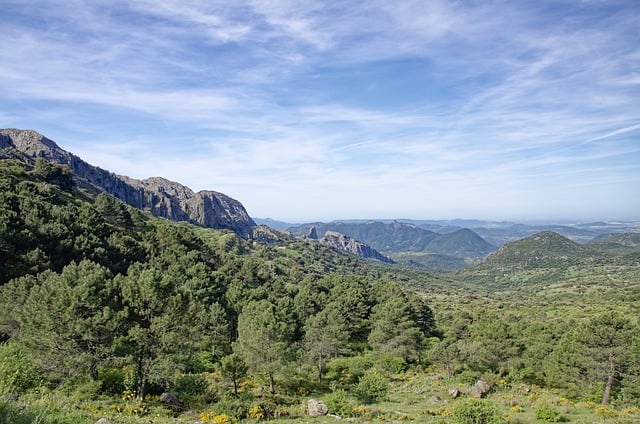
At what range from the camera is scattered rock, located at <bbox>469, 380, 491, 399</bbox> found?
37.9 m

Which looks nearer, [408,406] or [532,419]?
[532,419]

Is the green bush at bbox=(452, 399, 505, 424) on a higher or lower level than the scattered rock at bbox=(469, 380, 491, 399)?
higher

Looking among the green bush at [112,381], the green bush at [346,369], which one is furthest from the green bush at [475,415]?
the green bush at [346,369]

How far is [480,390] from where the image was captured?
38562mm

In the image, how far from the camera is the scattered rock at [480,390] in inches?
1494

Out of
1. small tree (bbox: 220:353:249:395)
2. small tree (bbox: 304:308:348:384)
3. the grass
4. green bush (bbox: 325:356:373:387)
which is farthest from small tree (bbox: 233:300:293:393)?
green bush (bbox: 325:356:373:387)

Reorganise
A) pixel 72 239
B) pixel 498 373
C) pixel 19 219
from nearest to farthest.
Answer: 1. pixel 498 373
2. pixel 19 219
3. pixel 72 239

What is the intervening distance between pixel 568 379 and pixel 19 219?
82346 mm

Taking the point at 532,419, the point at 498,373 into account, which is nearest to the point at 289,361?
the point at 532,419

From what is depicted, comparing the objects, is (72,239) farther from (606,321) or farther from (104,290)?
(606,321)

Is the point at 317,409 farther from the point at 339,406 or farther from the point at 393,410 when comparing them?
the point at 393,410

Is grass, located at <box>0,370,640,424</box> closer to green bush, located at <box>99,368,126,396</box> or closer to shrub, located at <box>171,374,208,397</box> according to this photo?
green bush, located at <box>99,368,126,396</box>

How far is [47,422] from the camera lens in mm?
9758

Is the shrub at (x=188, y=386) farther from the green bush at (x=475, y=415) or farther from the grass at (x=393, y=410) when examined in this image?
the green bush at (x=475, y=415)
